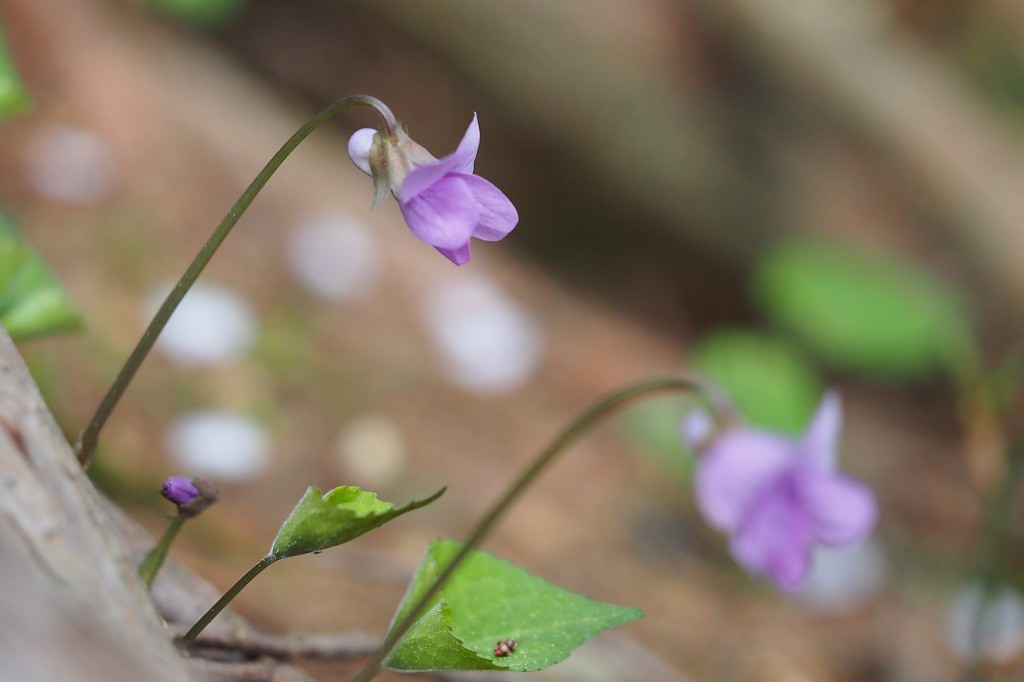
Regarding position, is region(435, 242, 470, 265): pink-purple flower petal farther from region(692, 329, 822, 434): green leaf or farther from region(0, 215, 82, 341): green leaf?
region(692, 329, 822, 434): green leaf

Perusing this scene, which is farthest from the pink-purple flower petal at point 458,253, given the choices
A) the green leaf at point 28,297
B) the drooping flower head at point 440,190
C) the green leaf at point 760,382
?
the green leaf at point 760,382

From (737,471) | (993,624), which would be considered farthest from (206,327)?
(993,624)

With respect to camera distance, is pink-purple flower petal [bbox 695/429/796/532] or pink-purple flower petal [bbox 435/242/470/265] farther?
pink-purple flower petal [bbox 695/429/796/532]

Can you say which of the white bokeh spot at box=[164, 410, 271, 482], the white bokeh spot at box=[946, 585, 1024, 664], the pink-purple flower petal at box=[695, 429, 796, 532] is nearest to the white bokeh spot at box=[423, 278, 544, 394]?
the white bokeh spot at box=[164, 410, 271, 482]

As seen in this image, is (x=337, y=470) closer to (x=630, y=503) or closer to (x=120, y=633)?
(x=630, y=503)

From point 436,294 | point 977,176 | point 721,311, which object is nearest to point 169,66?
point 436,294

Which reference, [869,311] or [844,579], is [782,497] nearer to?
[844,579]

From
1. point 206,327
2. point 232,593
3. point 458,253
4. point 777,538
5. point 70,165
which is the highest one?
point 458,253
